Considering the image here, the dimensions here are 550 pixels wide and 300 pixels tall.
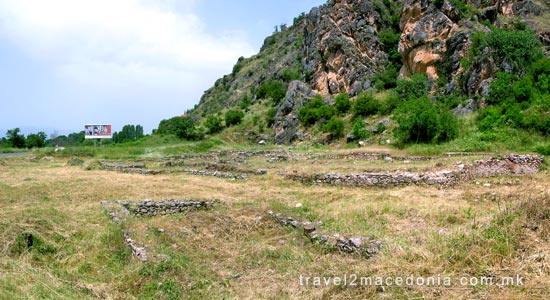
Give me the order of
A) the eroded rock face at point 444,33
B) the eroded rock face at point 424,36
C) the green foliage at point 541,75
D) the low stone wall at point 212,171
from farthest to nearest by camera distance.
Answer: the eroded rock face at point 424,36
the eroded rock face at point 444,33
the green foliage at point 541,75
the low stone wall at point 212,171

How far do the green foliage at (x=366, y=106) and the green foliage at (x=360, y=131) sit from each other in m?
3.20

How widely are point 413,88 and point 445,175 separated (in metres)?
26.5

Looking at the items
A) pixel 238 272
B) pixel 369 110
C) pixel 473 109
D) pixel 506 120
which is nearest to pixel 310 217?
→ pixel 238 272

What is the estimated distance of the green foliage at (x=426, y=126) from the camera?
30219mm

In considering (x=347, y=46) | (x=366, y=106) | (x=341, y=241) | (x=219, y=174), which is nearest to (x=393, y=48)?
(x=347, y=46)

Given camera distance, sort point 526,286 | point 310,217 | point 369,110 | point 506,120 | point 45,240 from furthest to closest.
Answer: point 369,110 < point 506,120 < point 310,217 < point 45,240 < point 526,286

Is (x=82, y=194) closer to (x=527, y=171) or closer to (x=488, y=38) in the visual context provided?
(x=527, y=171)

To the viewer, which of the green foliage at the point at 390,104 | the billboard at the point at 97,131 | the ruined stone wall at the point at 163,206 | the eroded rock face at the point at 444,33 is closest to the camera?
the ruined stone wall at the point at 163,206

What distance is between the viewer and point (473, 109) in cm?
3431

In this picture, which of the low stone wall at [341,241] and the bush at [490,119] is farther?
the bush at [490,119]

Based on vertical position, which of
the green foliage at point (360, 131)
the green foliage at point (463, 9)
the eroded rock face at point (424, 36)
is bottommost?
the green foliage at point (360, 131)

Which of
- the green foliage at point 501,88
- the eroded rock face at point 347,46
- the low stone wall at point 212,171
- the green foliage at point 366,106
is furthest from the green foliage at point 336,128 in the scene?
the low stone wall at point 212,171

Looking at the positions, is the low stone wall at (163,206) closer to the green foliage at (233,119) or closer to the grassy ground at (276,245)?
the grassy ground at (276,245)

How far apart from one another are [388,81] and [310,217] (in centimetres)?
3920
